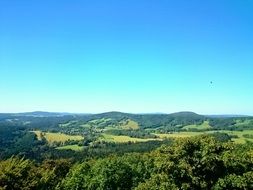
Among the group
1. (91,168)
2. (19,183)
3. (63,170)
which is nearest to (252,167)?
(19,183)

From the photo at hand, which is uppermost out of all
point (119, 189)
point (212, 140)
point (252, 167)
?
point (212, 140)

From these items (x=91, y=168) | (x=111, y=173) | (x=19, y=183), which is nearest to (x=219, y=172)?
(x=19, y=183)

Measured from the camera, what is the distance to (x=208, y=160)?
37188 mm

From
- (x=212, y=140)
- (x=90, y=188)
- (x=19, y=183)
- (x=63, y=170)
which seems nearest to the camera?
(x=212, y=140)

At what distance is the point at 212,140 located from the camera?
132 ft

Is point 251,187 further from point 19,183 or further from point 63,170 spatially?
point 63,170

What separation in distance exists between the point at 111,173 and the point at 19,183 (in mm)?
26930

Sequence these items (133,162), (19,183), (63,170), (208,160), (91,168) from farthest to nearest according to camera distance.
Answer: (63,170)
(133,162)
(91,168)
(19,183)
(208,160)

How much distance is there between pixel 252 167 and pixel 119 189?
33058 mm

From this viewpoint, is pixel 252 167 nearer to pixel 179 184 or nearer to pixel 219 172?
pixel 219 172

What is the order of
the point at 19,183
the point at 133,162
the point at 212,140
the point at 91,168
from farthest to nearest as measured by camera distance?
the point at 133,162 < the point at 91,168 < the point at 19,183 < the point at 212,140

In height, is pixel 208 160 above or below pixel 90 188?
above

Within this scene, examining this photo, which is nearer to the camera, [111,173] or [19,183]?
[19,183]

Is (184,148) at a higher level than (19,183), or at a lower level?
higher
